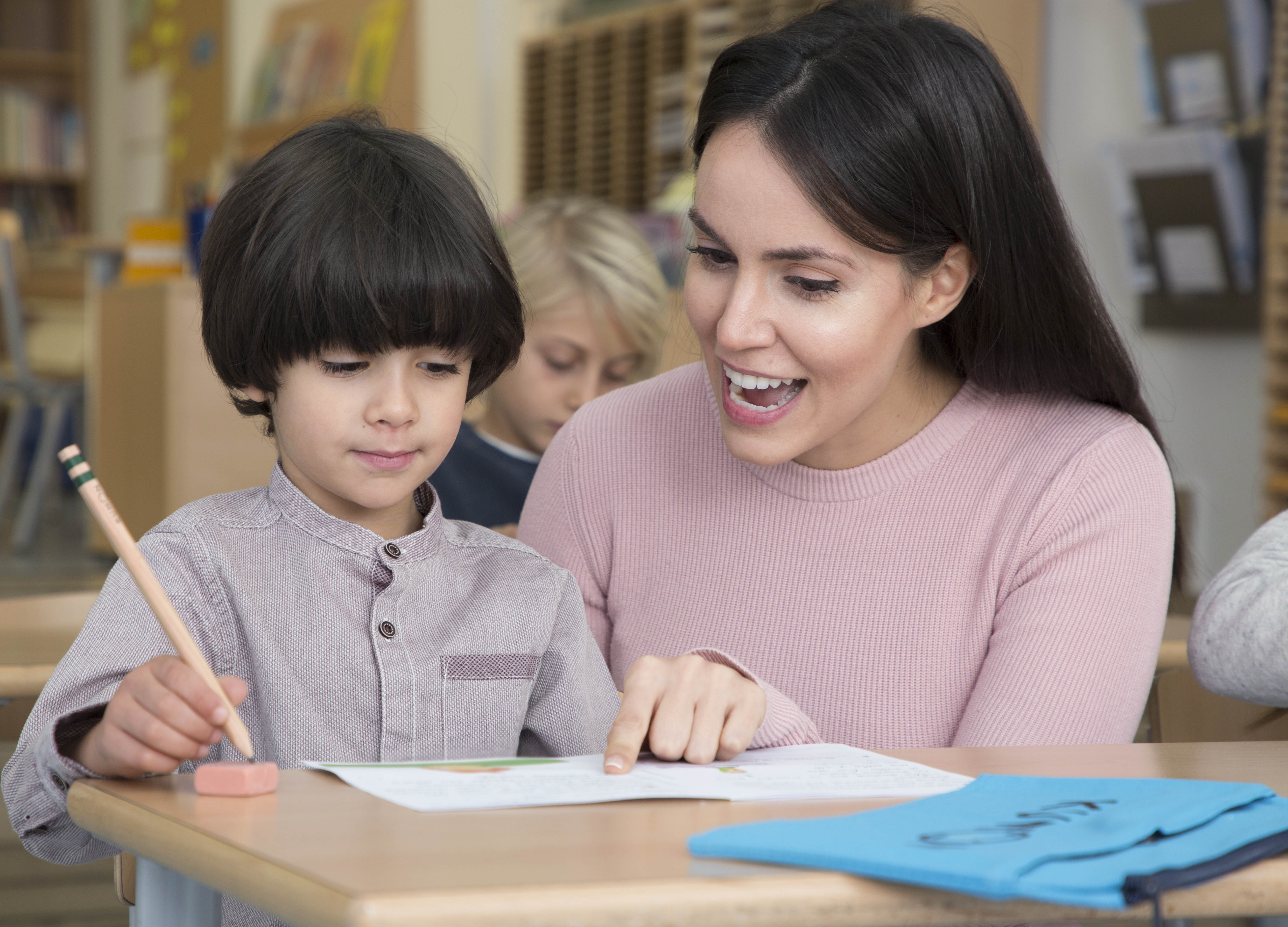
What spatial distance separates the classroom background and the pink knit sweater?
0.25 metres

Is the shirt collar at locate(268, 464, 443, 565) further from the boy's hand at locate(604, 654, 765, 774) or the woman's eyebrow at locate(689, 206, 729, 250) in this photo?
the woman's eyebrow at locate(689, 206, 729, 250)

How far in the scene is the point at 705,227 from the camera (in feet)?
3.81

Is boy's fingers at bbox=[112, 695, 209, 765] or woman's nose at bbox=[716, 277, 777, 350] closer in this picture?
boy's fingers at bbox=[112, 695, 209, 765]

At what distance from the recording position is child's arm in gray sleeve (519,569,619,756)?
3.43 feet

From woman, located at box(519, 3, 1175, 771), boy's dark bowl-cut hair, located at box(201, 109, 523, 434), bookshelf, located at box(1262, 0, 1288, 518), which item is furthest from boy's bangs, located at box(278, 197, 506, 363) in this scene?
bookshelf, located at box(1262, 0, 1288, 518)

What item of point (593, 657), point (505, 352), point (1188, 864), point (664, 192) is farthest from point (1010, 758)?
point (664, 192)

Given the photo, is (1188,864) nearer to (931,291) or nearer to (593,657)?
(593,657)

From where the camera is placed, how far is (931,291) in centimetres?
124

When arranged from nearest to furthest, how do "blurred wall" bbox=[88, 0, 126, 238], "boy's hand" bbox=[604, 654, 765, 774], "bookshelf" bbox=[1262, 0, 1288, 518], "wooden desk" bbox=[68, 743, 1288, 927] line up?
"wooden desk" bbox=[68, 743, 1288, 927] → "boy's hand" bbox=[604, 654, 765, 774] → "bookshelf" bbox=[1262, 0, 1288, 518] → "blurred wall" bbox=[88, 0, 126, 238]

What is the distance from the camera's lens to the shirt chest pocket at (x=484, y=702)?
99 cm

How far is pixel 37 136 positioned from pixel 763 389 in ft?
25.6

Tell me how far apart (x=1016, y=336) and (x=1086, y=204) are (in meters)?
2.63

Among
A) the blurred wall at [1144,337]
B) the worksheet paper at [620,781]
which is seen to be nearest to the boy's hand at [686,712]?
the worksheet paper at [620,781]

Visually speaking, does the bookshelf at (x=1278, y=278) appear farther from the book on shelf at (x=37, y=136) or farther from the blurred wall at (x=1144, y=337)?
the book on shelf at (x=37, y=136)
